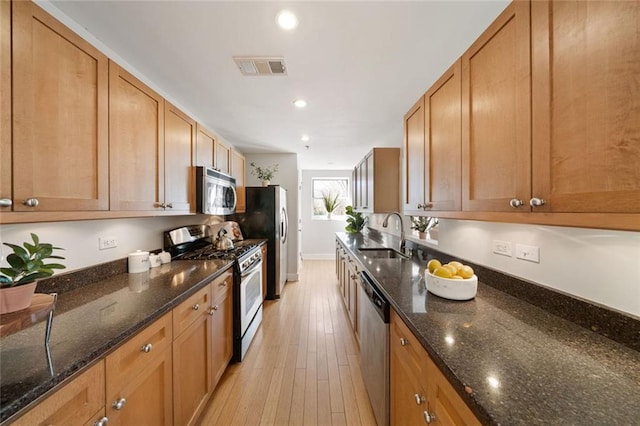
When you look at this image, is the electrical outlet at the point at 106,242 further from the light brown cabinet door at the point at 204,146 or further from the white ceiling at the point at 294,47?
the white ceiling at the point at 294,47

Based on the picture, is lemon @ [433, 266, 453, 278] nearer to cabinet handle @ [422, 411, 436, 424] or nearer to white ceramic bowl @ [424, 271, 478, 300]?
white ceramic bowl @ [424, 271, 478, 300]

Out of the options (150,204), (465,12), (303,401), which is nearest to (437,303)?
(303,401)

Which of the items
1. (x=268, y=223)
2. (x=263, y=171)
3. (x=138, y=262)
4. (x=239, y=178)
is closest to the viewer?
(x=138, y=262)

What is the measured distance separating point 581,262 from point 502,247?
0.43 metres

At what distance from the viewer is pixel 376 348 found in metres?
1.60

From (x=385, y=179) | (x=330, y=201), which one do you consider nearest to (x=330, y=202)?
(x=330, y=201)

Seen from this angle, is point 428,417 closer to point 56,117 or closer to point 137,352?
point 137,352

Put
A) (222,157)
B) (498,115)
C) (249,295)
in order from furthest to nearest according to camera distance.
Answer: (222,157) < (249,295) < (498,115)

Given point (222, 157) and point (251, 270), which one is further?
point (222, 157)

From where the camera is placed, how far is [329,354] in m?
2.44

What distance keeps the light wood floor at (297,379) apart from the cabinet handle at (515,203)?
67.4 inches

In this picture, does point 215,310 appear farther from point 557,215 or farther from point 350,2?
point 350,2

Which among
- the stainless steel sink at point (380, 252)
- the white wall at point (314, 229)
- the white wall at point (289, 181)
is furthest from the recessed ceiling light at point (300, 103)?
the white wall at point (314, 229)

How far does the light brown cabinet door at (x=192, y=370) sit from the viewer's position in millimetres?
1358
